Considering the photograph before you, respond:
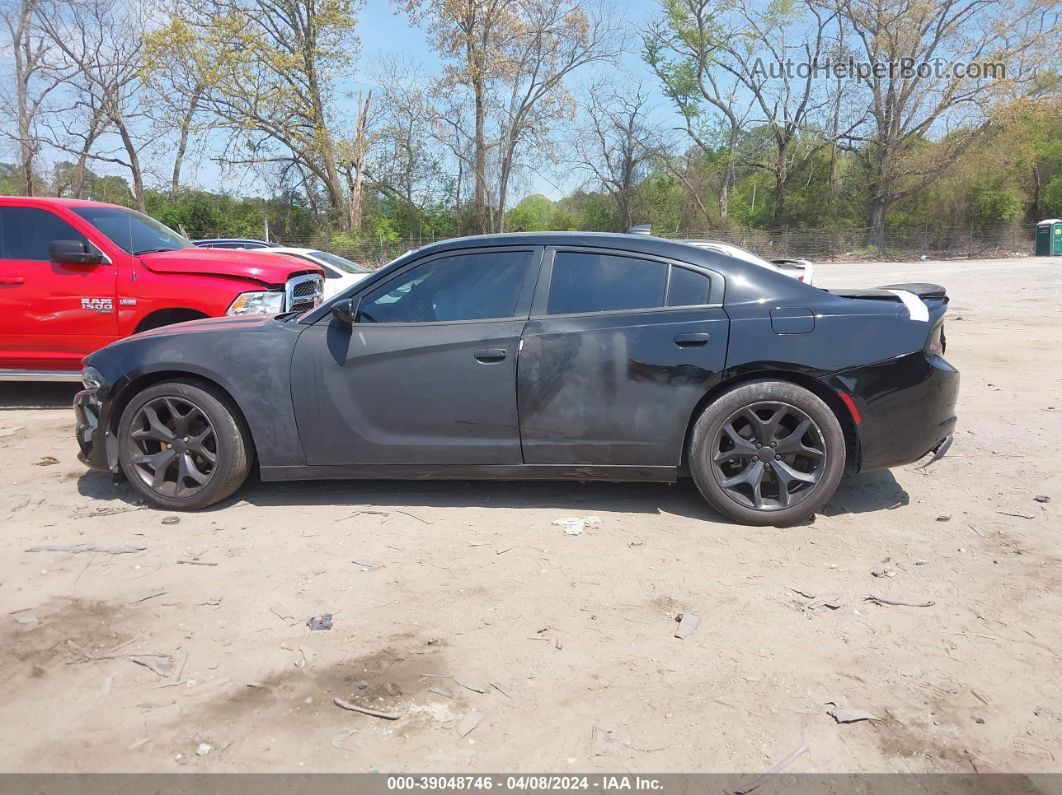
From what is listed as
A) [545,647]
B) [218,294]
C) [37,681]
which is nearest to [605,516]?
[545,647]

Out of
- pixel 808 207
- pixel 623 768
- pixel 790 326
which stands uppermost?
pixel 808 207

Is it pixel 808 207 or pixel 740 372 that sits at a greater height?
pixel 808 207

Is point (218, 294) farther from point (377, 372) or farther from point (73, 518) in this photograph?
point (377, 372)

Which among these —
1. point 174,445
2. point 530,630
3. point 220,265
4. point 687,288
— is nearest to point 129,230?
point 220,265

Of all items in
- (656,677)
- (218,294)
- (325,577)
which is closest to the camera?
(656,677)

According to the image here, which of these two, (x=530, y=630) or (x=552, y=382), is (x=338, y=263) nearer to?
(x=552, y=382)

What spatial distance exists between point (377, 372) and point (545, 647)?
1865 mm

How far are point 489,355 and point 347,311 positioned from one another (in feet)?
2.71

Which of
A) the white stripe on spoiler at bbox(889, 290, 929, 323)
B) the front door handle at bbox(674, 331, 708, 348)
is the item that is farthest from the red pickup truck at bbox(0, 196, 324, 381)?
the white stripe on spoiler at bbox(889, 290, 929, 323)

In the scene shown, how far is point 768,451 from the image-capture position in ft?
13.3

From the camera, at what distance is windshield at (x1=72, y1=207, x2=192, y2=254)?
7.07 meters

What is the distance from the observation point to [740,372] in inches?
159

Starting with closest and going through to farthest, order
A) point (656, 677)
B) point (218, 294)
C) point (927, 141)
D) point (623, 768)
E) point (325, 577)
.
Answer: point (623, 768) < point (656, 677) < point (325, 577) < point (218, 294) < point (927, 141)

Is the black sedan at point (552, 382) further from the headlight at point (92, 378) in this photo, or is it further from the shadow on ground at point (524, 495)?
the shadow on ground at point (524, 495)
